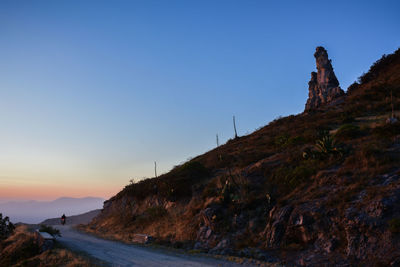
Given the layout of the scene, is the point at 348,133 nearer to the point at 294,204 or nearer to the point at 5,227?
the point at 294,204

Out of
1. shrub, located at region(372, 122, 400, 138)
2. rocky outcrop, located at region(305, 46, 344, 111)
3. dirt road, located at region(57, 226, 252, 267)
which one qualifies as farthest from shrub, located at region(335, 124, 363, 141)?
rocky outcrop, located at region(305, 46, 344, 111)

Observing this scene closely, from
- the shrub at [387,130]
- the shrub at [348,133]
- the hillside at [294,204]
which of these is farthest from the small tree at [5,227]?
the shrub at [387,130]

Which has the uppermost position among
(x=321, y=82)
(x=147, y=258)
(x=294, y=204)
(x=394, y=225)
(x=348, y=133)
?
(x=321, y=82)

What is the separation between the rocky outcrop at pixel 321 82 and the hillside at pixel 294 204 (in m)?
30.5

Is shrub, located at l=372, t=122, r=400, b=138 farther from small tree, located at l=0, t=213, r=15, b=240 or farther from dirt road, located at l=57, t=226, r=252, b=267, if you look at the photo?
small tree, located at l=0, t=213, r=15, b=240

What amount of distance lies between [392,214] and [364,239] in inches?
60.6

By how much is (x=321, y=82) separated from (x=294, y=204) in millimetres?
55594

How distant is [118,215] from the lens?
2964cm

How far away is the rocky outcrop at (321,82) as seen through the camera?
59.1 m

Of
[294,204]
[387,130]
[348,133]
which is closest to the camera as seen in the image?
[294,204]

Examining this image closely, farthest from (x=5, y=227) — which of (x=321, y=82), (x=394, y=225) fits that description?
(x=321, y=82)

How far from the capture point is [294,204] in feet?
45.6

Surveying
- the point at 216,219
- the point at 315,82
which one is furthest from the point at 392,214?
the point at 315,82

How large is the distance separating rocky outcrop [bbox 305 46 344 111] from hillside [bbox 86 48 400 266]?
30.5m
